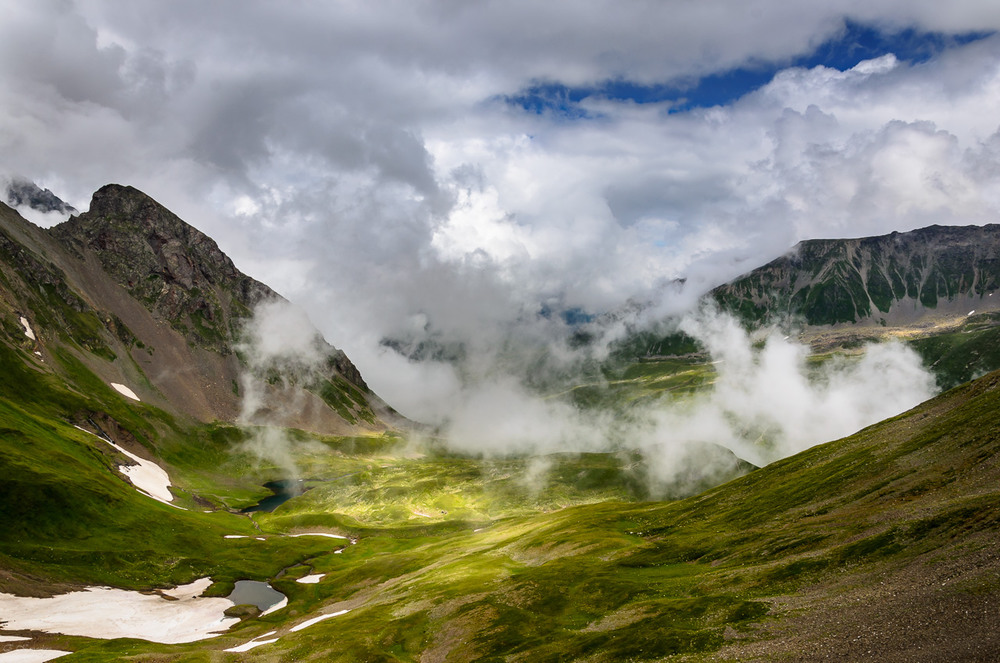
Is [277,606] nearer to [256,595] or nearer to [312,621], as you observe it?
[256,595]

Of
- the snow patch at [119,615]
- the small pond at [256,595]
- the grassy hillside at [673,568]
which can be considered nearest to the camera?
the grassy hillside at [673,568]

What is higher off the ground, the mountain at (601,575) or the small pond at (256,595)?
the mountain at (601,575)

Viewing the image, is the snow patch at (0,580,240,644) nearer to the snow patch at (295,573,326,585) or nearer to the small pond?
the small pond

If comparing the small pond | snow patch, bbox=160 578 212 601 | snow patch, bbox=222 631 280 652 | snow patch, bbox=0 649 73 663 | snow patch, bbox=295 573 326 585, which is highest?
snow patch, bbox=0 649 73 663

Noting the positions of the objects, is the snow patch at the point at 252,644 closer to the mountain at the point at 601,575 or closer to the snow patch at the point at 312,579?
the mountain at the point at 601,575

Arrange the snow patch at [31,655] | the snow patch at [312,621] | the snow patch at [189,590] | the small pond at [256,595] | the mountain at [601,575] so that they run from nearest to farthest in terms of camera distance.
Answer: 1. the mountain at [601,575]
2. the snow patch at [31,655]
3. the snow patch at [312,621]
4. the snow patch at [189,590]
5. the small pond at [256,595]

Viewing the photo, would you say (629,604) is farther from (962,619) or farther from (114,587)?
(114,587)

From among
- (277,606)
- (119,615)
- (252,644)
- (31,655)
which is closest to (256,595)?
(277,606)

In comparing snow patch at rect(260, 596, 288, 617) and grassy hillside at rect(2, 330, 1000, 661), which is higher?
grassy hillside at rect(2, 330, 1000, 661)

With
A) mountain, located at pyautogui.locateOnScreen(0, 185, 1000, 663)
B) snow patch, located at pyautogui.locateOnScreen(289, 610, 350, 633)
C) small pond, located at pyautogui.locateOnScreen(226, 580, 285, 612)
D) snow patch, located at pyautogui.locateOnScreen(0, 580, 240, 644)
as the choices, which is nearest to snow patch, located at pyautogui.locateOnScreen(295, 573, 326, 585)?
mountain, located at pyautogui.locateOnScreen(0, 185, 1000, 663)

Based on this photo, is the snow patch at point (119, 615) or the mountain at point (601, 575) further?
the snow patch at point (119, 615)

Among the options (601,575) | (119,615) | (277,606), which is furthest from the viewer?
(277,606)

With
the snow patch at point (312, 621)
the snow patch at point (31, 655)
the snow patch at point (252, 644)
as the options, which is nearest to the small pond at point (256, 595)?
the snow patch at point (312, 621)

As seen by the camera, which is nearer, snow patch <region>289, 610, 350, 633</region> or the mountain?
the mountain
